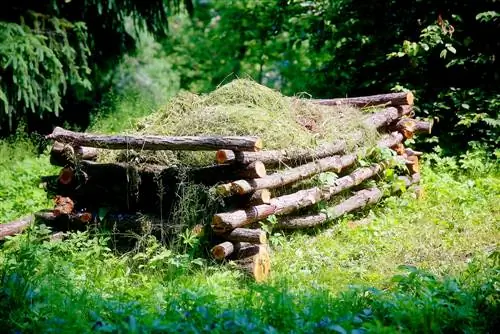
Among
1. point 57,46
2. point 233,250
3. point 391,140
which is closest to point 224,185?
point 233,250

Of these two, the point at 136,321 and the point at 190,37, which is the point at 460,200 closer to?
the point at 136,321

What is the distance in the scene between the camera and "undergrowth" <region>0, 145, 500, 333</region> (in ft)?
15.6

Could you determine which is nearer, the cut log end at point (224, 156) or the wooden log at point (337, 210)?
the cut log end at point (224, 156)

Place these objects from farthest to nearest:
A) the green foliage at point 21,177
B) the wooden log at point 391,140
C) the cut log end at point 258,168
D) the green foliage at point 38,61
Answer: the green foliage at point 38,61, the wooden log at point 391,140, the green foliage at point 21,177, the cut log end at point 258,168

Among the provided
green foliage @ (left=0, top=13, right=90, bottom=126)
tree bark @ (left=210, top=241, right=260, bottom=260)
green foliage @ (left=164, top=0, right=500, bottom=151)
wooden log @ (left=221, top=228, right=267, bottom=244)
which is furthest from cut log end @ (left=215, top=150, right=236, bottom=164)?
green foliage @ (left=0, top=13, right=90, bottom=126)

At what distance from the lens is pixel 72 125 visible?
14125 mm

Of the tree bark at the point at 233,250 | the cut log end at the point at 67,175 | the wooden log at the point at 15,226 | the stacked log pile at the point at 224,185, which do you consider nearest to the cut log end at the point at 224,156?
the stacked log pile at the point at 224,185

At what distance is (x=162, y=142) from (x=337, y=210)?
2.44m

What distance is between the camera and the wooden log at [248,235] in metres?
7.01

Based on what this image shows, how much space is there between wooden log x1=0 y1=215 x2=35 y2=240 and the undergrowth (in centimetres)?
28

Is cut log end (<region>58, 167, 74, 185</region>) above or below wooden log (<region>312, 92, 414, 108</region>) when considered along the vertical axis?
above

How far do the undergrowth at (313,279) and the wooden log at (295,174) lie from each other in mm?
614

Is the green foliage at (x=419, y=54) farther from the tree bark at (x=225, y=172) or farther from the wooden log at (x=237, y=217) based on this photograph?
the wooden log at (x=237, y=217)

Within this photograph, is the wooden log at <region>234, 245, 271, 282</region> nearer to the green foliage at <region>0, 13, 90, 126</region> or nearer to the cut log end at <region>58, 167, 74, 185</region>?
the cut log end at <region>58, 167, 74, 185</region>
